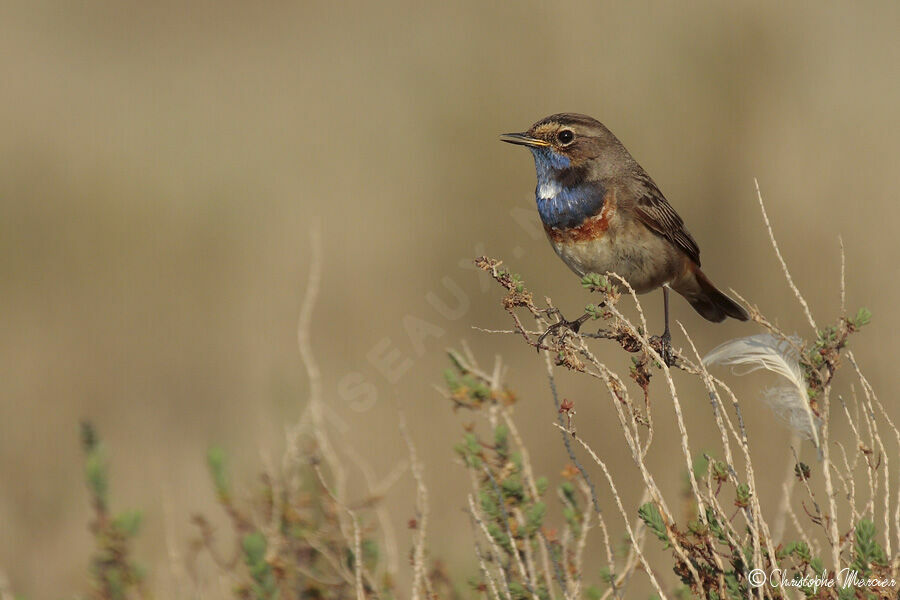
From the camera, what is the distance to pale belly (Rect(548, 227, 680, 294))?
474 cm

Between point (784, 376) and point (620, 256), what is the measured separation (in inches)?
61.5

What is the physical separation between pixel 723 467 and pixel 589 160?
206 cm

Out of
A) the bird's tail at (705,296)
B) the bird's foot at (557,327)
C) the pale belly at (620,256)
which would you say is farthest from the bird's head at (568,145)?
the bird's tail at (705,296)

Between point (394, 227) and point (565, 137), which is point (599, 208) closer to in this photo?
point (565, 137)

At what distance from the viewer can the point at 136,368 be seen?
25.2ft

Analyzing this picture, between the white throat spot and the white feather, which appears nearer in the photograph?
the white feather

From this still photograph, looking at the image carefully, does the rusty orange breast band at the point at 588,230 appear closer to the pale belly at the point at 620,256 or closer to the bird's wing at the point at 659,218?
the pale belly at the point at 620,256

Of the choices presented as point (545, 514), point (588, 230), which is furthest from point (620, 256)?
point (545, 514)

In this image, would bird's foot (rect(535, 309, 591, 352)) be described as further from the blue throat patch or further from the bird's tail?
the bird's tail

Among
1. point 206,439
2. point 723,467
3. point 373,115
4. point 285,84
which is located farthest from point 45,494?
point 285,84

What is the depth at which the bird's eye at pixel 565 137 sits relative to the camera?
16.2ft

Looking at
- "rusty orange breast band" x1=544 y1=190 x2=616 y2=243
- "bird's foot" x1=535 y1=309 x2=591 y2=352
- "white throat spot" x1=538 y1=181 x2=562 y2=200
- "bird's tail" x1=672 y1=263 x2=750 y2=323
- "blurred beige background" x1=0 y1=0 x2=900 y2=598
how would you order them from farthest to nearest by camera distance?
1. "blurred beige background" x1=0 y1=0 x2=900 y2=598
2. "bird's tail" x1=672 y1=263 x2=750 y2=323
3. "white throat spot" x1=538 y1=181 x2=562 y2=200
4. "rusty orange breast band" x1=544 y1=190 x2=616 y2=243
5. "bird's foot" x1=535 y1=309 x2=591 y2=352

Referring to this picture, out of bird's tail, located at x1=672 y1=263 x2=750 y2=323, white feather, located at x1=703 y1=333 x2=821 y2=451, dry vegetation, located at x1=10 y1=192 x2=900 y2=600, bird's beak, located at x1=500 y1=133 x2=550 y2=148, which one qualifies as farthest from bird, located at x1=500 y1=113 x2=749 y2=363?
white feather, located at x1=703 y1=333 x2=821 y2=451

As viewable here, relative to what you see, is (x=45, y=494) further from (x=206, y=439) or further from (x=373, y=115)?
(x=373, y=115)
